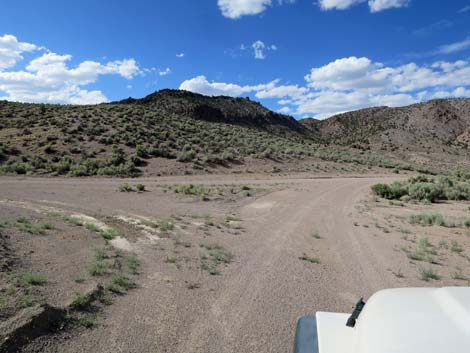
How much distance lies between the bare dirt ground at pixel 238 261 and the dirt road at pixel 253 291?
23 millimetres

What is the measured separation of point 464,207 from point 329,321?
1949 centimetres

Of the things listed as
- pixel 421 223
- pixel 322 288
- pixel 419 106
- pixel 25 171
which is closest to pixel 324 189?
pixel 421 223

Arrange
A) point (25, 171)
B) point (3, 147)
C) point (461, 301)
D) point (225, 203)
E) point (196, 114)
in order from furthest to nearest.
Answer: point (196, 114)
point (3, 147)
point (25, 171)
point (225, 203)
point (461, 301)

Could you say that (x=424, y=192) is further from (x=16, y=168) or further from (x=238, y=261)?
(x=16, y=168)

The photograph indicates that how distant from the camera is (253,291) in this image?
23.2ft

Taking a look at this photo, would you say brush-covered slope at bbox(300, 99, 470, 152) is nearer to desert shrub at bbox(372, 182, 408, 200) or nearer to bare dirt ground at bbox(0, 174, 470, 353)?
desert shrub at bbox(372, 182, 408, 200)

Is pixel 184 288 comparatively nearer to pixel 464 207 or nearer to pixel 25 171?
pixel 464 207

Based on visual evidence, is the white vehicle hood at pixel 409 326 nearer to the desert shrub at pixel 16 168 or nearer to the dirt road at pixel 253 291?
the dirt road at pixel 253 291

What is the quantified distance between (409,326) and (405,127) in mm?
109528

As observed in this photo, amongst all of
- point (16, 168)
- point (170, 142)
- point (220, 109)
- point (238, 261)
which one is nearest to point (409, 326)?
point (238, 261)

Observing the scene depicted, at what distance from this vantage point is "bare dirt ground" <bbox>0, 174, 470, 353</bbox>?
5.41m

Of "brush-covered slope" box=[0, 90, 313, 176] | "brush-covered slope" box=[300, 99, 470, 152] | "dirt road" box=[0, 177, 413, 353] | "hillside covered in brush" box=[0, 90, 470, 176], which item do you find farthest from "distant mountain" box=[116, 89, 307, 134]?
"dirt road" box=[0, 177, 413, 353]

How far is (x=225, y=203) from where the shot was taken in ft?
60.5

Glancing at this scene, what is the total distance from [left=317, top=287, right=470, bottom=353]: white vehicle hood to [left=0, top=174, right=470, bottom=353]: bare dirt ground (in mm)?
2988
